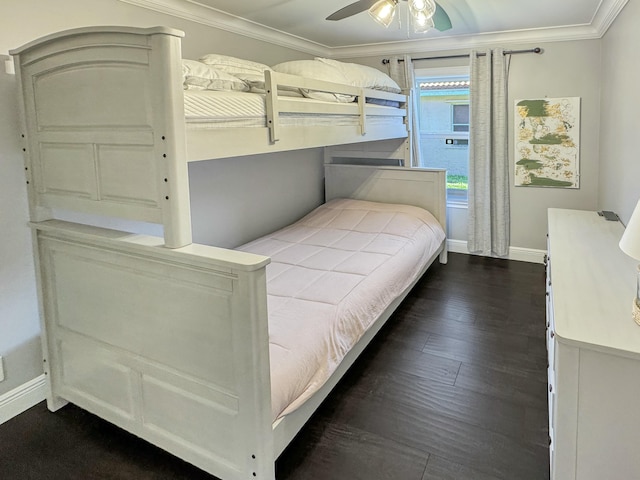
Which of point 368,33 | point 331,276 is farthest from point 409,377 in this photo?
point 368,33

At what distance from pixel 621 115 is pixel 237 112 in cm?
240

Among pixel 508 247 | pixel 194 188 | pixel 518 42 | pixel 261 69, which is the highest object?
pixel 518 42

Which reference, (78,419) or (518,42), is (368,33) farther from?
(78,419)

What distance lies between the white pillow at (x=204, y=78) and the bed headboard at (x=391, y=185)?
94.0 inches

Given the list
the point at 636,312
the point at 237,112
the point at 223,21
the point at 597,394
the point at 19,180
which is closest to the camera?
the point at 597,394

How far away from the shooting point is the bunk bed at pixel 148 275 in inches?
59.4

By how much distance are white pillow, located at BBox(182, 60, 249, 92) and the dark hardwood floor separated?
162 centimetres

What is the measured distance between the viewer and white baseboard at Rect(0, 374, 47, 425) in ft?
7.13

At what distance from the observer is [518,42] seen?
4.06 meters

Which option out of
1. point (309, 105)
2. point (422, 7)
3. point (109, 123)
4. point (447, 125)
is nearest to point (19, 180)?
point (109, 123)

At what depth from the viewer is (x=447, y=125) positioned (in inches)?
189

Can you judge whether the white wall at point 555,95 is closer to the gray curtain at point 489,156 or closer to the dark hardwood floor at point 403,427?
the gray curtain at point 489,156

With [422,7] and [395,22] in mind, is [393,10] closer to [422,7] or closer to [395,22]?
[422,7]

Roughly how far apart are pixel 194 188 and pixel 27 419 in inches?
63.2
